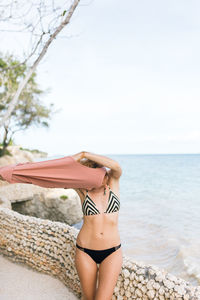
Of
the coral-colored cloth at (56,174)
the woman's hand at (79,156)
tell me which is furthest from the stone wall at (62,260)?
the woman's hand at (79,156)

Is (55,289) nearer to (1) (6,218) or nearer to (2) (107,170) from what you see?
(1) (6,218)

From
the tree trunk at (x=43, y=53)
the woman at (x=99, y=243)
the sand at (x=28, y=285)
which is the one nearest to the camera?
the woman at (x=99, y=243)

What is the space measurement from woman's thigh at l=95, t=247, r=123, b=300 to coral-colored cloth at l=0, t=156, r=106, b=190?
796 mm

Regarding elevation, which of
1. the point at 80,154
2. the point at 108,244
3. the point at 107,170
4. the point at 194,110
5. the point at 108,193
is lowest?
the point at 194,110

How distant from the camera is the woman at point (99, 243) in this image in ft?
8.18

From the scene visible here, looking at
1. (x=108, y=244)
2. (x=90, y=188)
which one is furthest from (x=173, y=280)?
(x=90, y=188)

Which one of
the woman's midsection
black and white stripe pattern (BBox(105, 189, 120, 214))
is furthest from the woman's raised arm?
the woman's midsection

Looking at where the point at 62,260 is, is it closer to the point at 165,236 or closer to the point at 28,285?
the point at 28,285

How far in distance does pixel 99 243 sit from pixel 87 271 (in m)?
0.33

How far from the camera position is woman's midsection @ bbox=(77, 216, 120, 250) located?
2.53 m

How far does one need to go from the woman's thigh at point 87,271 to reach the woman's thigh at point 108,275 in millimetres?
95

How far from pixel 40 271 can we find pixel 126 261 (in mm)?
1971

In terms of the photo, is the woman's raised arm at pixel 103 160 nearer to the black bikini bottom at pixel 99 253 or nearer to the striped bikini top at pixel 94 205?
the striped bikini top at pixel 94 205

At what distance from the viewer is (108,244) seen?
2535 millimetres
